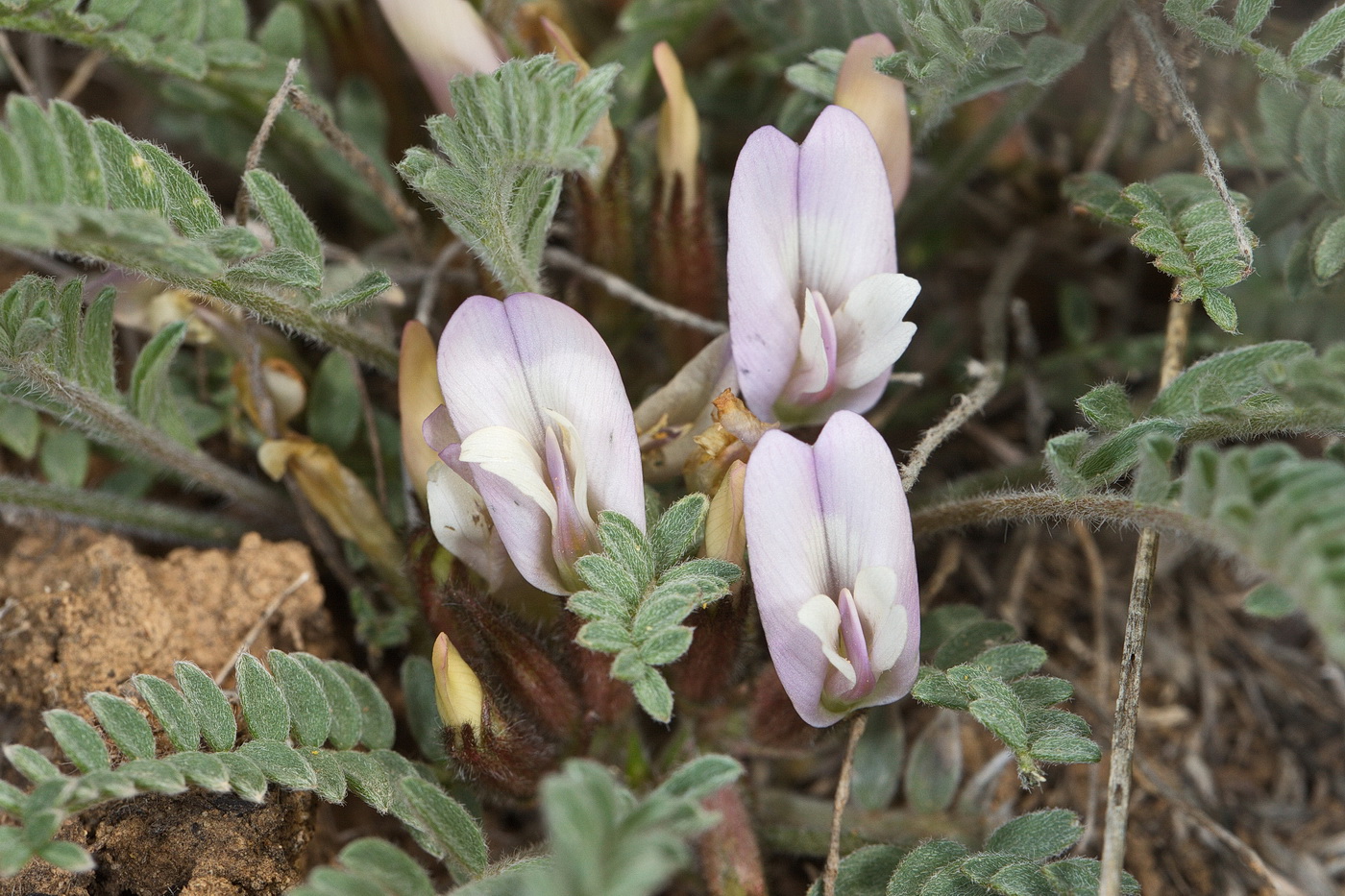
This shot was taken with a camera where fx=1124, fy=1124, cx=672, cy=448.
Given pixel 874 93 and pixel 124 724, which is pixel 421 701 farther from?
pixel 874 93

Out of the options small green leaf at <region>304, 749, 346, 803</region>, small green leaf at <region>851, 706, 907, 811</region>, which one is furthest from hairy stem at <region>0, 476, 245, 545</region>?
small green leaf at <region>851, 706, 907, 811</region>

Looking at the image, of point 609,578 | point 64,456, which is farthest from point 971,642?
point 64,456

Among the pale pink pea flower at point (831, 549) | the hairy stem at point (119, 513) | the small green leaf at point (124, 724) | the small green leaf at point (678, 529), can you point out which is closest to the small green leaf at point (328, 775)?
the small green leaf at point (124, 724)

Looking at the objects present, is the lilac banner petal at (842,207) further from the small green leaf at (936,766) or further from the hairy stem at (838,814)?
the small green leaf at (936,766)

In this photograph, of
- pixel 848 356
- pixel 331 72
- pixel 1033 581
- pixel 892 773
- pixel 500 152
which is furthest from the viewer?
pixel 331 72

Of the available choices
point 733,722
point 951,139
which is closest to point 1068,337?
point 951,139

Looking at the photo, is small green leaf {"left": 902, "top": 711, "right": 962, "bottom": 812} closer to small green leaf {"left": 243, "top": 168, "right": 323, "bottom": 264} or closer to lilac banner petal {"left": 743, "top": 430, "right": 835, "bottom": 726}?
lilac banner petal {"left": 743, "top": 430, "right": 835, "bottom": 726}

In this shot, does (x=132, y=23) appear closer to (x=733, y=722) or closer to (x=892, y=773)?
(x=733, y=722)
